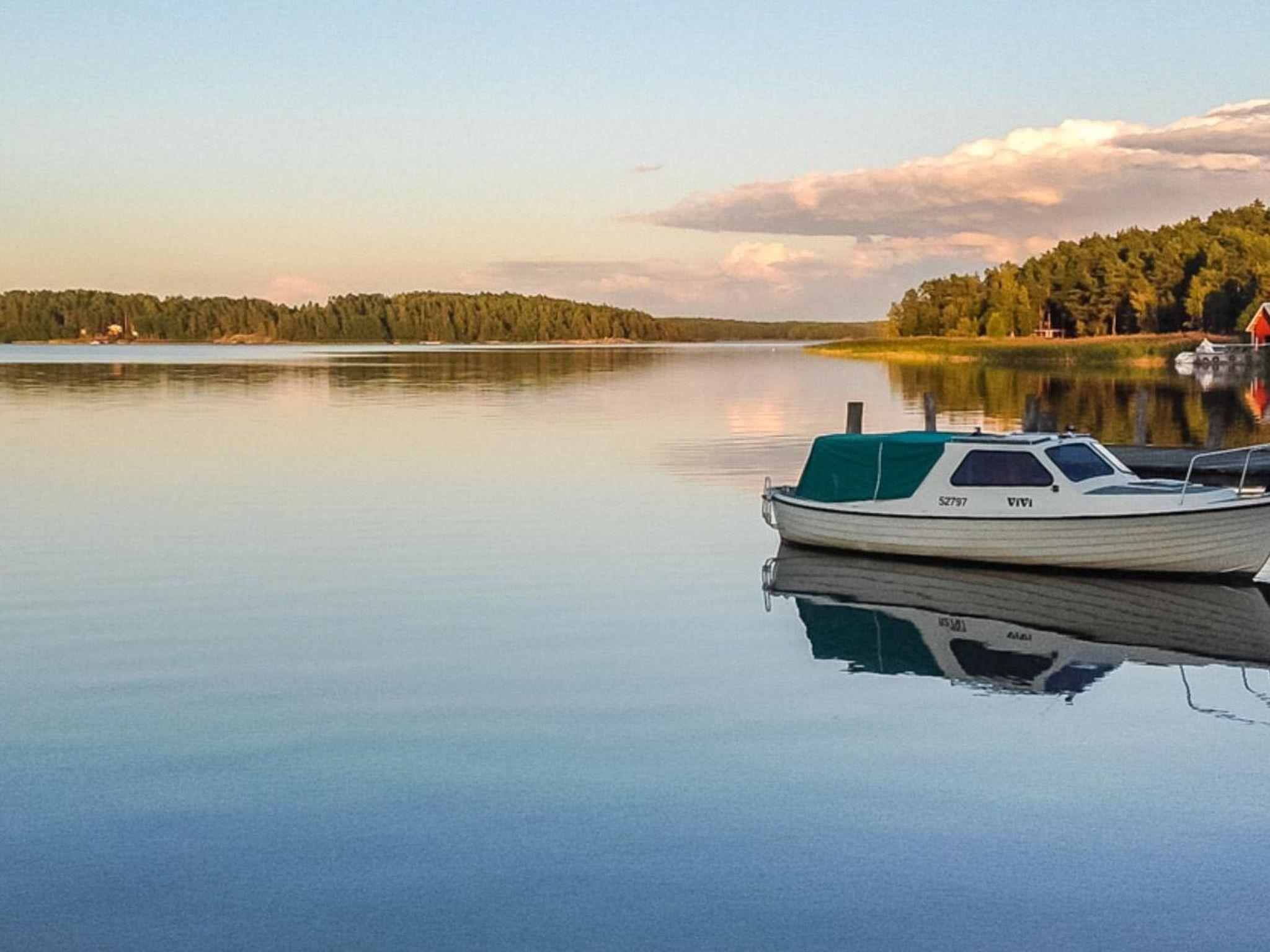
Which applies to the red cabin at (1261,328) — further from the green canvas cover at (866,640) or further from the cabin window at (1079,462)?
the green canvas cover at (866,640)

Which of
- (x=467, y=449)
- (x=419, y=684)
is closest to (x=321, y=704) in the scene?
(x=419, y=684)

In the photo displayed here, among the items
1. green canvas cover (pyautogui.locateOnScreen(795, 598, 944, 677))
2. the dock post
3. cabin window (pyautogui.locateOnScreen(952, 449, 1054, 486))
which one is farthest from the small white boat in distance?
the dock post

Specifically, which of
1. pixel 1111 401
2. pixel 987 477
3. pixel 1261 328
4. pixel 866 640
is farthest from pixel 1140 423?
pixel 1261 328

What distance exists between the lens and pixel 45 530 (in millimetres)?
32469

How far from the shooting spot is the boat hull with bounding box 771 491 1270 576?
2469 cm

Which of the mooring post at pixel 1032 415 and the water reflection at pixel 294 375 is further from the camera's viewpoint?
the water reflection at pixel 294 375

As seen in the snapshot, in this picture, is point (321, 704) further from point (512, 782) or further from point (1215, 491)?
point (1215, 491)

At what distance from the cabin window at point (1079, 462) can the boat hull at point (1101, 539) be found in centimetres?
90

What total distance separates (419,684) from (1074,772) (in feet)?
27.2

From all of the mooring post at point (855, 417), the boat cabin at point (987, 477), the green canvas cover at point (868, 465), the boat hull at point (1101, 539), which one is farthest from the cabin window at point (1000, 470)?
the mooring post at point (855, 417)

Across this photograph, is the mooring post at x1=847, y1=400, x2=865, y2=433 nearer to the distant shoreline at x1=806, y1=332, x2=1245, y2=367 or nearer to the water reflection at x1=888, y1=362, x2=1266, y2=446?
the water reflection at x1=888, y1=362, x2=1266, y2=446

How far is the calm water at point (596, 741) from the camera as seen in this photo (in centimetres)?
1079

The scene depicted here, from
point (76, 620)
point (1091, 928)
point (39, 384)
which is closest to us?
point (1091, 928)

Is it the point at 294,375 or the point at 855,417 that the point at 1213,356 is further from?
the point at 855,417
